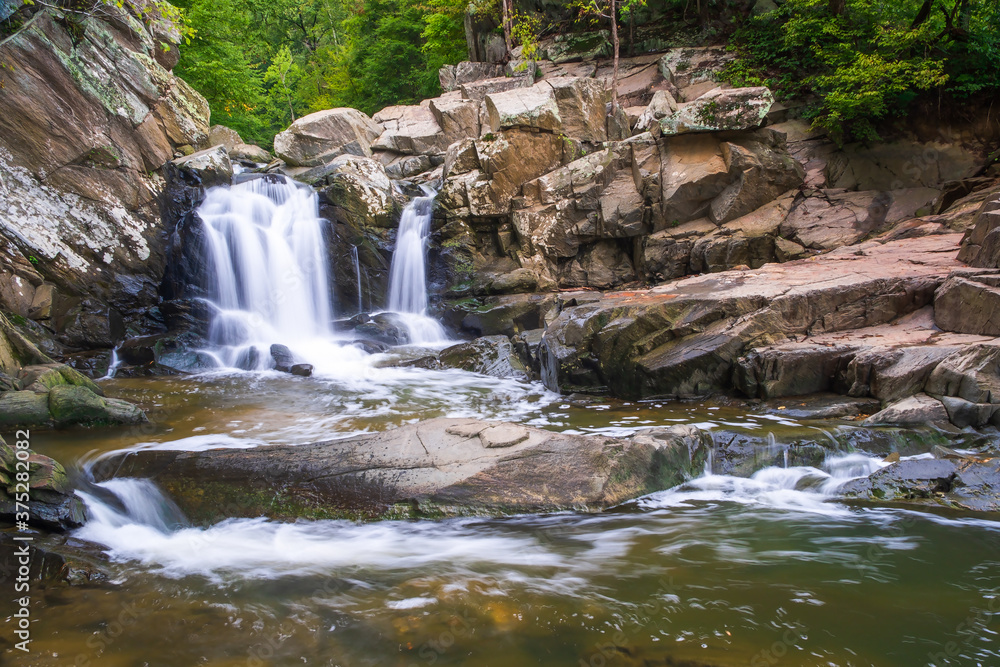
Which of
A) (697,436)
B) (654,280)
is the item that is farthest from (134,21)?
(697,436)

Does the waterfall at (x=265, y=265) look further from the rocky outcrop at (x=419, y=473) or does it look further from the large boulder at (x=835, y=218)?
the large boulder at (x=835, y=218)

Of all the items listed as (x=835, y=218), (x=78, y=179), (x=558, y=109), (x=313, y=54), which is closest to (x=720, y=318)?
(x=835, y=218)

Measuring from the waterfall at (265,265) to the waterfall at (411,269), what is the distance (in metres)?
1.59

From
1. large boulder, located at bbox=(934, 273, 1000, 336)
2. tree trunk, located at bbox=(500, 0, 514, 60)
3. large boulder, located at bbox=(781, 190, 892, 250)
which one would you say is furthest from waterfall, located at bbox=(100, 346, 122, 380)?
tree trunk, located at bbox=(500, 0, 514, 60)

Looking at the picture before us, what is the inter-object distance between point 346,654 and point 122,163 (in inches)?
503

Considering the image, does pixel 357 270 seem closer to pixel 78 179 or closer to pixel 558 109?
pixel 78 179

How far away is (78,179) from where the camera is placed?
36.6 feet

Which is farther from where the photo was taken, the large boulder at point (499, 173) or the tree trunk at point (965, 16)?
the large boulder at point (499, 173)

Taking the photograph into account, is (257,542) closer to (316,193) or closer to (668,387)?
(668,387)

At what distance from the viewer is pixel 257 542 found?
4.25 m

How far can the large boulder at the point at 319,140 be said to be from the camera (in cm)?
1822

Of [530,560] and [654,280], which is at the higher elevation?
[654,280]

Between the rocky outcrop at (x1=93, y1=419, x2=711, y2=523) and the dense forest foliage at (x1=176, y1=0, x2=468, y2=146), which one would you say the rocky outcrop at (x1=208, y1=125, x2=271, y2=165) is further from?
the rocky outcrop at (x1=93, y1=419, x2=711, y2=523)

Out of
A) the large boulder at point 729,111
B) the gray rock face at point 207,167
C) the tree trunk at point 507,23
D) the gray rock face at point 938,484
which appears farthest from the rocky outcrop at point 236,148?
the gray rock face at point 938,484
